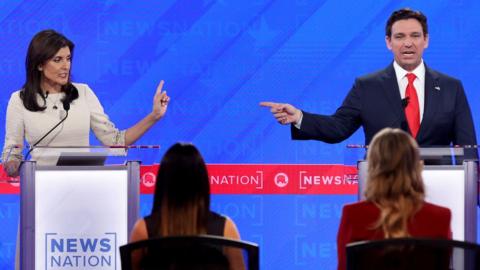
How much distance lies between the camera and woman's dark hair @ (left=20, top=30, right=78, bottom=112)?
4.54 meters

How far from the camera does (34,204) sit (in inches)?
163

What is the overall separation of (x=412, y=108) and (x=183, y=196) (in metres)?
1.94

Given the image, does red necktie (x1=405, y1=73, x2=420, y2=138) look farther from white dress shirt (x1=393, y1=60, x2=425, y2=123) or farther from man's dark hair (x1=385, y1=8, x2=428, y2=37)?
man's dark hair (x1=385, y1=8, x2=428, y2=37)

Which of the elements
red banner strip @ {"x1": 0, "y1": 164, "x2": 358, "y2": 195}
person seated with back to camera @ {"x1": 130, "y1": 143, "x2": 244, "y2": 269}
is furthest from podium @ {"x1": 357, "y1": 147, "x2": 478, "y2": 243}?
red banner strip @ {"x1": 0, "y1": 164, "x2": 358, "y2": 195}

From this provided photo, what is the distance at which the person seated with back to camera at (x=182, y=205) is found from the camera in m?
2.98

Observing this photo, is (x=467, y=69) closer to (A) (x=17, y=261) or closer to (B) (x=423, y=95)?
(B) (x=423, y=95)

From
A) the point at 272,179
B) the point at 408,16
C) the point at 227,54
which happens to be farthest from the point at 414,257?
the point at 227,54

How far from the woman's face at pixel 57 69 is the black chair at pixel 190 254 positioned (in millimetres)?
2028

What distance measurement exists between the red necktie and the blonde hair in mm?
1523

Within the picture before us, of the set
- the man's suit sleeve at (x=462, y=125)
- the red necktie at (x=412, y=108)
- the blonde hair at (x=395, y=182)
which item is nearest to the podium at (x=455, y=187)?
the man's suit sleeve at (x=462, y=125)

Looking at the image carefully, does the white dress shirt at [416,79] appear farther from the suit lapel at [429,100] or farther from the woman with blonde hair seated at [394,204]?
the woman with blonde hair seated at [394,204]

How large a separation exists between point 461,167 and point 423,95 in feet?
2.11

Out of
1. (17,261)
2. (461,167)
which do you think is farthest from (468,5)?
(17,261)

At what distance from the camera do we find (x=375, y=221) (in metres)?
3.04
